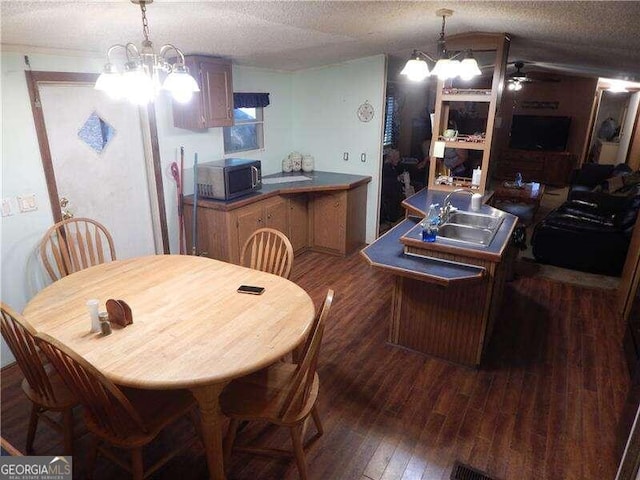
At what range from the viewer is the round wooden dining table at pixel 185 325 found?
5.30ft

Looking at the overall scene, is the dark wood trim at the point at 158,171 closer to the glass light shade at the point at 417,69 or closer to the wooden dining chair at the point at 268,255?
the wooden dining chair at the point at 268,255

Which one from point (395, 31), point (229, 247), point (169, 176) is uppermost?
point (395, 31)

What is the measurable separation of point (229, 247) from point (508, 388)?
2.54m

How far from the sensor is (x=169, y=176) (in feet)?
12.5

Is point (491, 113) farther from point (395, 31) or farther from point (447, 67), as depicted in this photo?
point (447, 67)

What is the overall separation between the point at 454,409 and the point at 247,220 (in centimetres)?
244

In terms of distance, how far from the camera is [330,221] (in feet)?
15.8

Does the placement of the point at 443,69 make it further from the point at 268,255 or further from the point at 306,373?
the point at 306,373

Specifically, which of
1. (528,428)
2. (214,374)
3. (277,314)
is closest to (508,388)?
(528,428)

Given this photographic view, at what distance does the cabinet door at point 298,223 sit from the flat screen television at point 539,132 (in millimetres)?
6237

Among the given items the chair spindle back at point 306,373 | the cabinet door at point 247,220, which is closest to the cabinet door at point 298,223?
the cabinet door at point 247,220

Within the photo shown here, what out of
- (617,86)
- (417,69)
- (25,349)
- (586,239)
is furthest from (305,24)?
(617,86)

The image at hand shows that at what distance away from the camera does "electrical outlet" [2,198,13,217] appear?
2.63 metres

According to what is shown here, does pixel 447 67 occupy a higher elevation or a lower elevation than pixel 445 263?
higher
